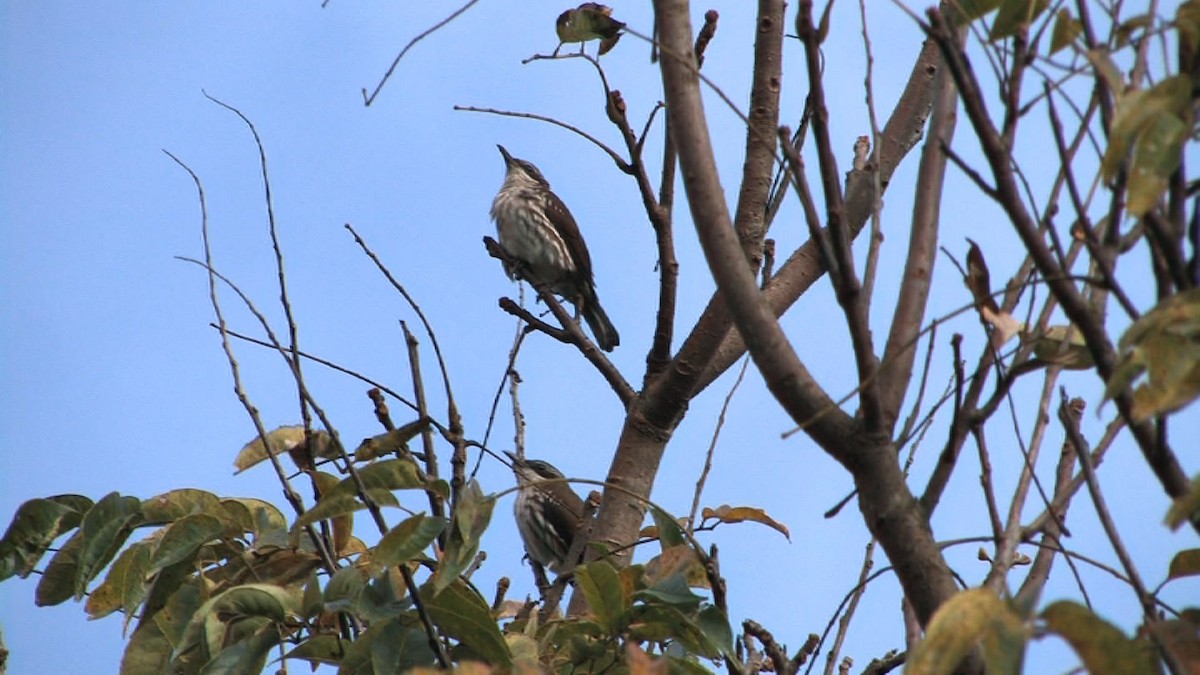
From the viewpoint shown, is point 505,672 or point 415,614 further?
point 415,614

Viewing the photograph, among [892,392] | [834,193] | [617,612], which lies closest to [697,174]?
[834,193]

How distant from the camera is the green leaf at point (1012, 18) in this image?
1915mm

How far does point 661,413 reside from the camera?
166 inches

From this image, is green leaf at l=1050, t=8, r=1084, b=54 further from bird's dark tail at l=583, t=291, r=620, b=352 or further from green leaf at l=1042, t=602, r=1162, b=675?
bird's dark tail at l=583, t=291, r=620, b=352

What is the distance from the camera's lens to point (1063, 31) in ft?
5.95

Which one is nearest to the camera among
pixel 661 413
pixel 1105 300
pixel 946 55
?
pixel 946 55

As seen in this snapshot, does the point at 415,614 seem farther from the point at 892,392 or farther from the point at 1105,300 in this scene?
the point at 1105,300

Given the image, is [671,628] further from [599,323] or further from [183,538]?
[599,323]

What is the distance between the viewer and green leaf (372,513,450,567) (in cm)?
241

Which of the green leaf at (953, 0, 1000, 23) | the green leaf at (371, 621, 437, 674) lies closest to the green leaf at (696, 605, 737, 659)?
the green leaf at (371, 621, 437, 674)

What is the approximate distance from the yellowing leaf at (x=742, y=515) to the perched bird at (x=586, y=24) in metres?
1.46

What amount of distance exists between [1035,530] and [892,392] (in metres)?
0.38

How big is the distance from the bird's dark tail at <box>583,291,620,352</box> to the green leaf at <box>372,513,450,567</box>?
7.02 metres

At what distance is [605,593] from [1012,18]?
1471 millimetres
